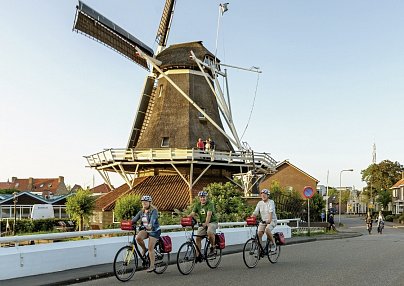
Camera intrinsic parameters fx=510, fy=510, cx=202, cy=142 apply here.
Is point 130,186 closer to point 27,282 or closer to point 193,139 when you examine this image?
point 193,139

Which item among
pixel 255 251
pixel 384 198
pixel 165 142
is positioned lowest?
pixel 384 198

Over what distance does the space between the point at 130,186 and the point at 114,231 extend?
2623cm

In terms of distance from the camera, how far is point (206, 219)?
12.4m

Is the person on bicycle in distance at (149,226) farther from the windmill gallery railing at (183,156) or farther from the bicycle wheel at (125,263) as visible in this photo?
the windmill gallery railing at (183,156)

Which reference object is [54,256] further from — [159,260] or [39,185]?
[39,185]

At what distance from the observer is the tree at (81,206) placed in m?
40.8

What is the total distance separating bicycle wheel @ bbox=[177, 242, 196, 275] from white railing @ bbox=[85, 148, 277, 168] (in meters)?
25.0

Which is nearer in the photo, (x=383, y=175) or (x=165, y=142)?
(x=165, y=142)

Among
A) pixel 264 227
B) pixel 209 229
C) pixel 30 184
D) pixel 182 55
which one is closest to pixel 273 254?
pixel 264 227

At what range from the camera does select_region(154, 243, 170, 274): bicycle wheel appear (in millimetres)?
11453

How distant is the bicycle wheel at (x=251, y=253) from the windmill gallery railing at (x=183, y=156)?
23.9m

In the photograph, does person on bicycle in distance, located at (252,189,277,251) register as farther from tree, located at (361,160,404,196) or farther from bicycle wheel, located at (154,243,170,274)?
tree, located at (361,160,404,196)

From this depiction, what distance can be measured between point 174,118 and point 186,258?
31.5 metres

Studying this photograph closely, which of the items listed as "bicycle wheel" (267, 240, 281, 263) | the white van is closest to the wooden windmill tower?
the white van
